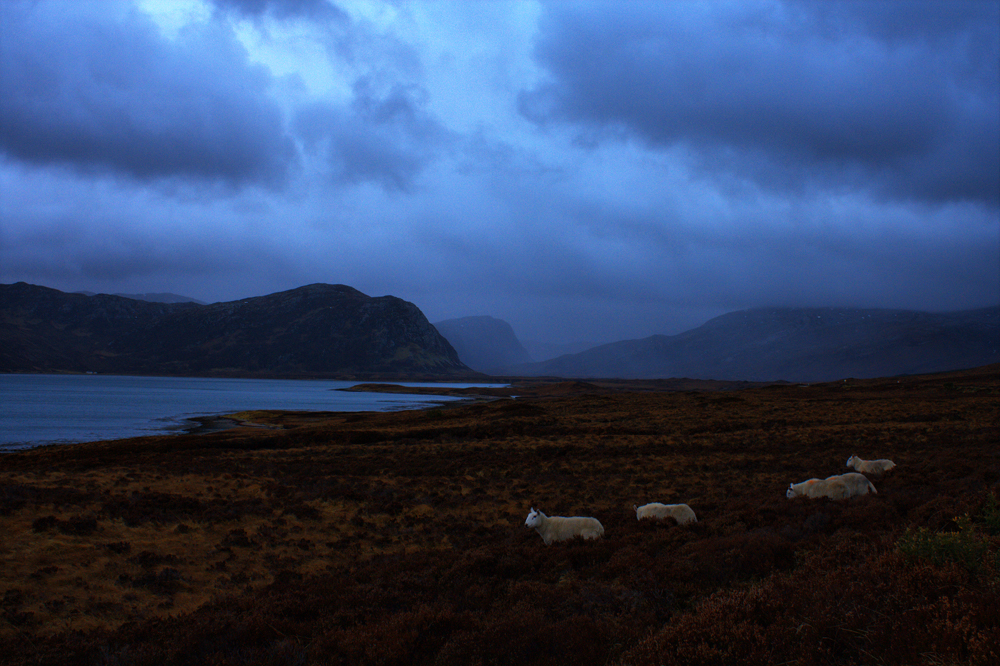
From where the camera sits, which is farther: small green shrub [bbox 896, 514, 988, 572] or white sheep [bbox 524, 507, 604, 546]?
white sheep [bbox 524, 507, 604, 546]

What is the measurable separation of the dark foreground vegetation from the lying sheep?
32.6 inches

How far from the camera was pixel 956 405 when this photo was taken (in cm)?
3825

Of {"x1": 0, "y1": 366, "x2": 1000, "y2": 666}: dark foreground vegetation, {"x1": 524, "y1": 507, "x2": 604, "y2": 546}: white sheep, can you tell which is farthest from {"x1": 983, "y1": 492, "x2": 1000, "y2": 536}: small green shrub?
{"x1": 524, "y1": 507, "x2": 604, "y2": 546}: white sheep

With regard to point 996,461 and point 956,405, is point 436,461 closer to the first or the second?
point 996,461

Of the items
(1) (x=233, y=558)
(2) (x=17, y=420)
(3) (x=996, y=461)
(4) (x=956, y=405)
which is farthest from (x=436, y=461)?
(2) (x=17, y=420)

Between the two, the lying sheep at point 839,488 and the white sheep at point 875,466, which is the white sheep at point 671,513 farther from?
the white sheep at point 875,466

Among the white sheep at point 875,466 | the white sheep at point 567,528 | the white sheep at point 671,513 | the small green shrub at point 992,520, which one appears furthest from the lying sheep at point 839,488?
the white sheep at point 567,528

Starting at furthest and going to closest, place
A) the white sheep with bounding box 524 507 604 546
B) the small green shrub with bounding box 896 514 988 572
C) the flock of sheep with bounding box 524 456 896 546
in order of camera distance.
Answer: the flock of sheep with bounding box 524 456 896 546 < the white sheep with bounding box 524 507 604 546 < the small green shrub with bounding box 896 514 988 572

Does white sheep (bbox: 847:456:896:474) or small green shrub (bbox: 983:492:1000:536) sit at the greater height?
small green shrub (bbox: 983:492:1000:536)

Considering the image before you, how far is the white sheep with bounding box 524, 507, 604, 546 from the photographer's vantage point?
41.6ft

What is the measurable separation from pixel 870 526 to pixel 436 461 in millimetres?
22028

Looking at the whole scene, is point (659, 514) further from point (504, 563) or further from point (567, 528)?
point (504, 563)

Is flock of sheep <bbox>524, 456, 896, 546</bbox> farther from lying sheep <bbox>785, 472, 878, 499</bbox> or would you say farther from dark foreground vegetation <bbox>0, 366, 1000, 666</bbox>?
dark foreground vegetation <bbox>0, 366, 1000, 666</bbox>

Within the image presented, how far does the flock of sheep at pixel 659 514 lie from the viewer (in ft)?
42.0
